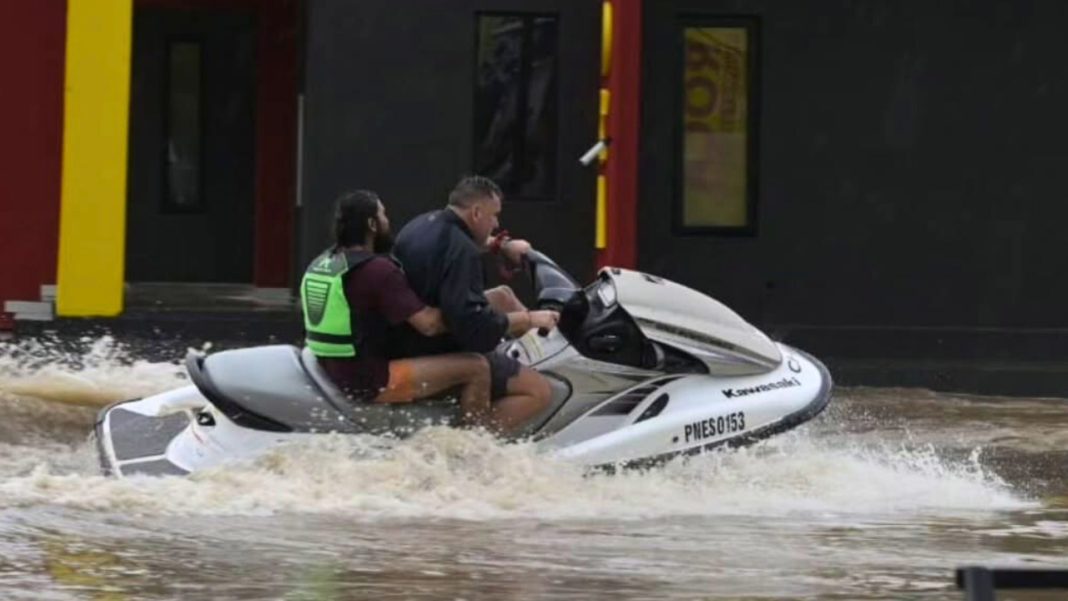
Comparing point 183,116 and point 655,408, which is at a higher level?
point 183,116

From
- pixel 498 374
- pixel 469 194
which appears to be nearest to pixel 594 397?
pixel 498 374

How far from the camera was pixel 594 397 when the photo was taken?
32.6 ft

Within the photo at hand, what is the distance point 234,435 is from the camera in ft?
31.7

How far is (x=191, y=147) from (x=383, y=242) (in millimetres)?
11990

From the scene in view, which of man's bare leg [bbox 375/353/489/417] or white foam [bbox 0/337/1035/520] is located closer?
white foam [bbox 0/337/1035/520]

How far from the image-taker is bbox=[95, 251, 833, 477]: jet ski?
9.62 metres

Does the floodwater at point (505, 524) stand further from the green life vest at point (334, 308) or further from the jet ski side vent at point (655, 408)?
the green life vest at point (334, 308)

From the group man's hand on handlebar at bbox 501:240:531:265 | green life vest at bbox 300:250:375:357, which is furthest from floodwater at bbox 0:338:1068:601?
man's hand on handlebar at bbox 501:240:531:265

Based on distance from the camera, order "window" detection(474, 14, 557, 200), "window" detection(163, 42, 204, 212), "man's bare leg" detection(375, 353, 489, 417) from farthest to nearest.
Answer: "window" detection(163, 42, 204, 212)
"window" detection(474, 14, 557, 200)
"man's bare leg" detection(375, 353, 489, 417)

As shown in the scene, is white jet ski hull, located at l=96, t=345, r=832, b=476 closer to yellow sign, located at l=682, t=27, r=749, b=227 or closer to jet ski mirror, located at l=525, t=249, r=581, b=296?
jet ski mirror, located at l=525, t=249, r=581, b=296

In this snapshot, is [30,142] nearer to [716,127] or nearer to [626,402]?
[716,127]

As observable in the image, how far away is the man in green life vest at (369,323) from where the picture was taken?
958 centimetres

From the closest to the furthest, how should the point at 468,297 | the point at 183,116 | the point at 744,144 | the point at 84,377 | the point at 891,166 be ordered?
the point at 468,297 < the point at 84,377 < the point at 891,166 < the point at 744,144 < the point at 183,116

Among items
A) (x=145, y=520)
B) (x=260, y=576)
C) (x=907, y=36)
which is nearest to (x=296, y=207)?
(x=907, y=36)
